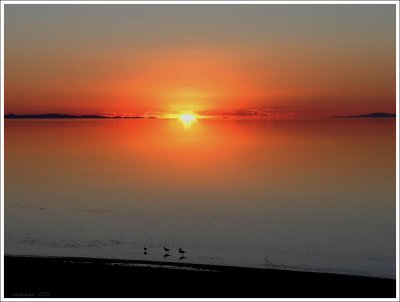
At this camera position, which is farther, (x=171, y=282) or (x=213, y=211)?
(x=213, y=211)

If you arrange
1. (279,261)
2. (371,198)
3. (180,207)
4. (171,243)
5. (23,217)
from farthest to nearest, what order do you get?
1. (371,198)
2. (180,207)
3. (23,217)
4. (171,243)
5. (279,261)

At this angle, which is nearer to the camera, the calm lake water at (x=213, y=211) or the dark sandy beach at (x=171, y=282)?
the dark sandy beach at (x=171, y=282)

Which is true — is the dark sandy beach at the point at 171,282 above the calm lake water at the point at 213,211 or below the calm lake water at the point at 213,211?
below

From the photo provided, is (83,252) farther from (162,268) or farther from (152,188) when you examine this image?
(152,188)

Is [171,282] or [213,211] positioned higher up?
[213,211]

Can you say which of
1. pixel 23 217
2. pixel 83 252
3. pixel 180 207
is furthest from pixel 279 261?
pixel 23 217

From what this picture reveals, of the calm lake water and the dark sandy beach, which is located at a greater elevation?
the calm lake water

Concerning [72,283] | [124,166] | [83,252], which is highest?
[124,166]

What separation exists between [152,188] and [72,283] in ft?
79.0

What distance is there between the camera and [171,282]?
20.0m

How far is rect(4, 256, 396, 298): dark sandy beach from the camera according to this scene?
19.0 m

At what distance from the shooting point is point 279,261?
25125mm

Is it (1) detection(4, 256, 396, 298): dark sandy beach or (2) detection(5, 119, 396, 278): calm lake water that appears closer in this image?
(1) detection(4, 256, 396, 298): dark sandy beach

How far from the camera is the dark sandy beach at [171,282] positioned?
18953mm
